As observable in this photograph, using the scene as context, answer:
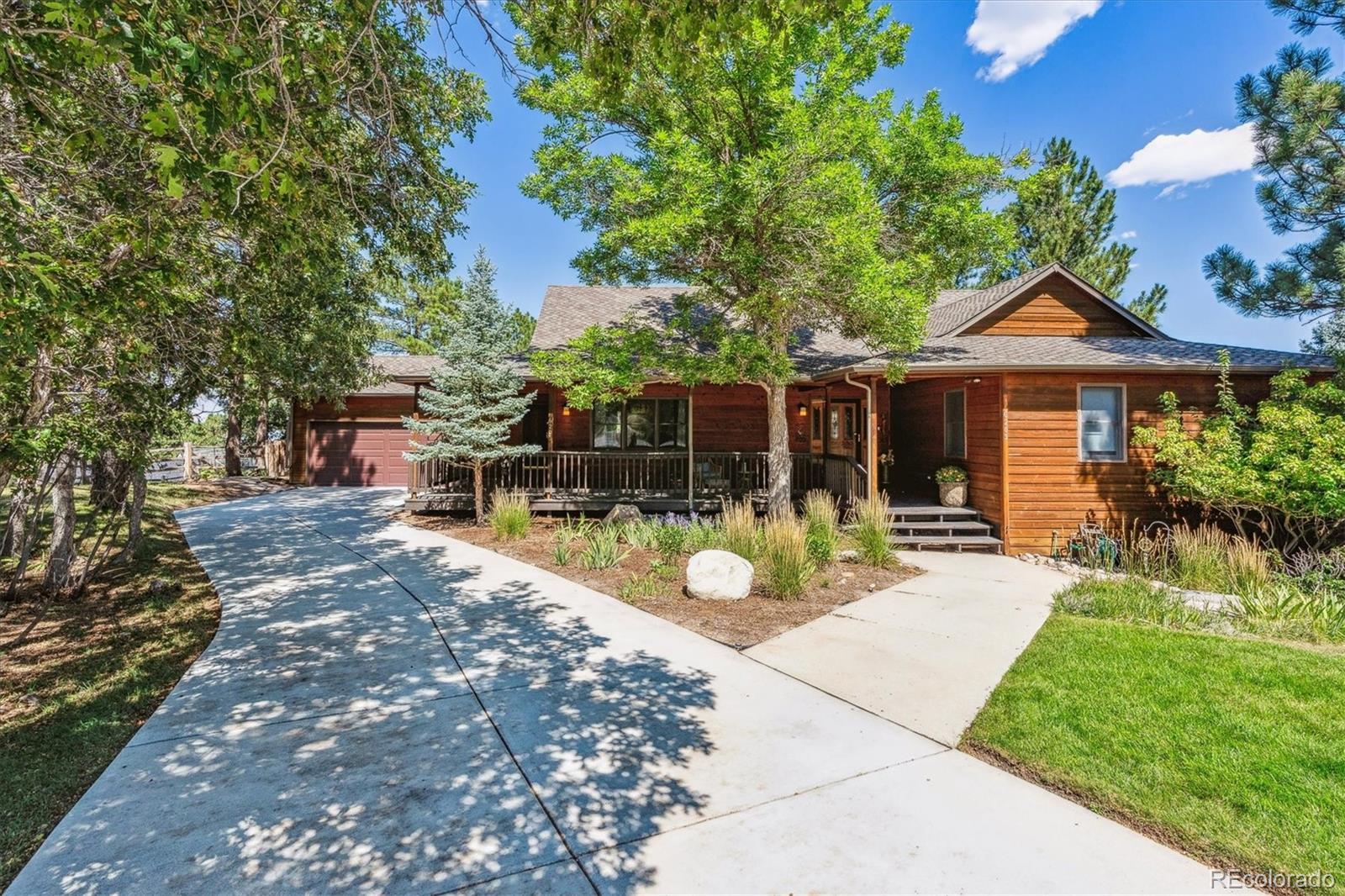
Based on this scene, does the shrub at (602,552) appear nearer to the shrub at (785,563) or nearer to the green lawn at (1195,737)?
the shrub at (785,563)

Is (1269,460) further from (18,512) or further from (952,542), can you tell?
(18,512)

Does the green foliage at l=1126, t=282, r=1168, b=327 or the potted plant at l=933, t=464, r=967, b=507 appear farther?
the green foliage at l=1126, t=282, r=1168, b=327

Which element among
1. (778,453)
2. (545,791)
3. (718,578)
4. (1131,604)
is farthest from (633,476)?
(545,791)

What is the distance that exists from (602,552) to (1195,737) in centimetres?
632

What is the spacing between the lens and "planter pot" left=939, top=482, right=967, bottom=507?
10.6 m

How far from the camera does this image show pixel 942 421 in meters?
12.0

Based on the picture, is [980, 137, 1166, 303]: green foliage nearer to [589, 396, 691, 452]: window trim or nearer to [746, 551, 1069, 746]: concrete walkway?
[589, 396, 691, 452]: window trim

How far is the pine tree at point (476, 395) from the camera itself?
11.2 meters

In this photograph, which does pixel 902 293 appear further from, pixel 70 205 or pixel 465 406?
pixel 70 205

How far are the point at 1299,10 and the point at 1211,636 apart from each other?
10246 mm

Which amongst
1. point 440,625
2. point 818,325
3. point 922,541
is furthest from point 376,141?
point 922,541

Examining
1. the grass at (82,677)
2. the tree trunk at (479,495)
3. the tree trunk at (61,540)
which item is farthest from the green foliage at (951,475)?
the tree trunk at (61,540)

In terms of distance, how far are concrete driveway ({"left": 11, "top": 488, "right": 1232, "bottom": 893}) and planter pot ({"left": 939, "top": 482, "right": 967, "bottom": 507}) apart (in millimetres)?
7248

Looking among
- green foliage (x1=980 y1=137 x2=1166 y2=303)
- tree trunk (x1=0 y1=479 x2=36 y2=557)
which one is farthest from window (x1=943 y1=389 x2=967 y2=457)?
tree trunk (x1=0 y1=479 x2=36 y2=557)
